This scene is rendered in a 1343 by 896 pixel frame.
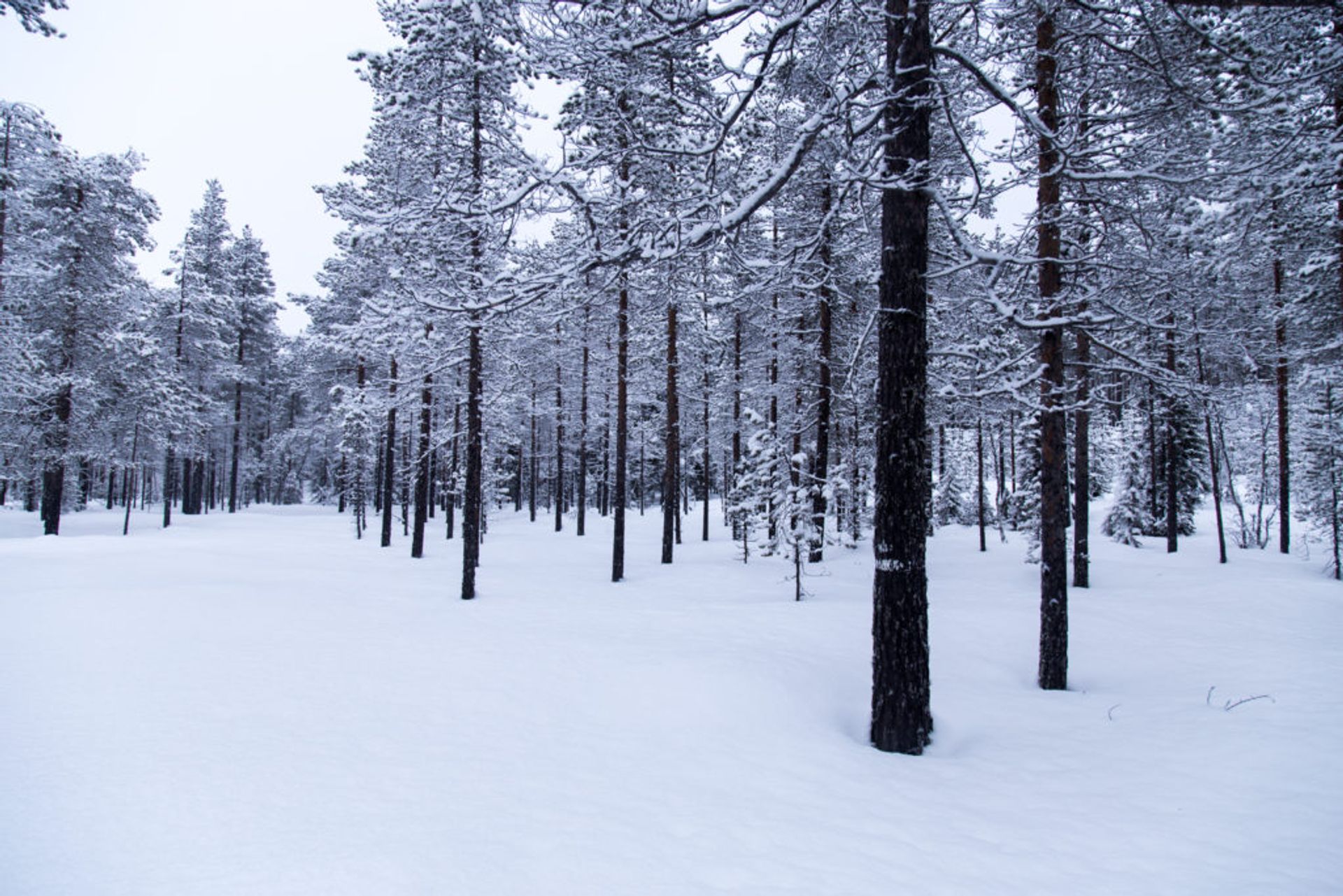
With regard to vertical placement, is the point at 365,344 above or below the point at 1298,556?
above

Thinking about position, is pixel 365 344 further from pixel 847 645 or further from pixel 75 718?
pixel 847 645

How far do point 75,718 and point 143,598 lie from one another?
7.07 m

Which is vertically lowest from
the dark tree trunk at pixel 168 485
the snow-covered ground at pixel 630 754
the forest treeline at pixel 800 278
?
the snow-covered ground at pixel 630 754

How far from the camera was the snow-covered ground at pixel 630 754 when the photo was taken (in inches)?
149

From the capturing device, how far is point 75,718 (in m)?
5.93

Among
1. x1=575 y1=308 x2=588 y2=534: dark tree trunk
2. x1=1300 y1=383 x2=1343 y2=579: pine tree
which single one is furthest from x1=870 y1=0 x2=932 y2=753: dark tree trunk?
x1=575 y1=308 x2=588 y2=534: dark tree trunk

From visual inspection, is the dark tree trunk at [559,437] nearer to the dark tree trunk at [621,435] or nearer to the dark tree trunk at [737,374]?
the dark tree trunk at [737,374]

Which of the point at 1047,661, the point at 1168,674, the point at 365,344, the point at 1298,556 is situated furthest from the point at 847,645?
the point at 1298,556

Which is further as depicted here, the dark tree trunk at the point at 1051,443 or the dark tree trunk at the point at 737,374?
the dark tree trunk at the point at 737,374

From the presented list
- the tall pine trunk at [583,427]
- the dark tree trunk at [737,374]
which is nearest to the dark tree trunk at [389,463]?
the tall pine trunk at [583,427]

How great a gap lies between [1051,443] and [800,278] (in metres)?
9.99

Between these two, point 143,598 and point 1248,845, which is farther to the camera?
point 143,598

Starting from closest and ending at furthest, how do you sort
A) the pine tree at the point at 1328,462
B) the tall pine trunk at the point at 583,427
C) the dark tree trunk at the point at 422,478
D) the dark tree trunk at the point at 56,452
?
the pine tree at the point at 1328,462 < the dark tree trunk at the point at 422,478 < the dark tree trunk at the point at 56,452 < the tall pine trunk at the point at 583,427

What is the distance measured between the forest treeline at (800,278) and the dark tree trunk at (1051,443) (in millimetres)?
54
